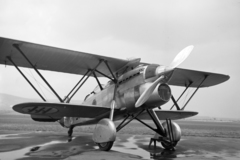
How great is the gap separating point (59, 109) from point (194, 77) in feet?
26.2

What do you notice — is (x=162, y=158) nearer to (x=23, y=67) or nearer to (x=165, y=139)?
(x=165, y=139)

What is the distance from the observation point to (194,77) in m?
12.8

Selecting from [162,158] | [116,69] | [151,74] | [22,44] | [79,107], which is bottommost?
[162,158]

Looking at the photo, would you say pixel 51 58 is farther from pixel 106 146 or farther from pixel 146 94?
pixel 146 94

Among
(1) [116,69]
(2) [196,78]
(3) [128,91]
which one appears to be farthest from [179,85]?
(3) [128,91]

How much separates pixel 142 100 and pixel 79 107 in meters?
2.62

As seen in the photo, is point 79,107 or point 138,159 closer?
point 138,159

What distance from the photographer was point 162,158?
22.7ft

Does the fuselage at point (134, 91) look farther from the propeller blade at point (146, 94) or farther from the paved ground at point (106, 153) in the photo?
the paved ground at point (106, 153)

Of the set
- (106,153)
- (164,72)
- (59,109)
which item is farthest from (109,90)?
(106,153)

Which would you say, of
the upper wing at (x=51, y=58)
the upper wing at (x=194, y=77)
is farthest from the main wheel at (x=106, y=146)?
the upper wing at (x=194, y=77)

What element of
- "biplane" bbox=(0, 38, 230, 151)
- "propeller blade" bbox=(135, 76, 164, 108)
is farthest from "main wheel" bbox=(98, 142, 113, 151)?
"propeller blade" bbox=(135, 76, 164, 108)

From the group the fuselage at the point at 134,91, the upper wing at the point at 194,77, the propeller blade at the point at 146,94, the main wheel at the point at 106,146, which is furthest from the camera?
the upper wing at the point at 194,77

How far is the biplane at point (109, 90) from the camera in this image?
7875mm
